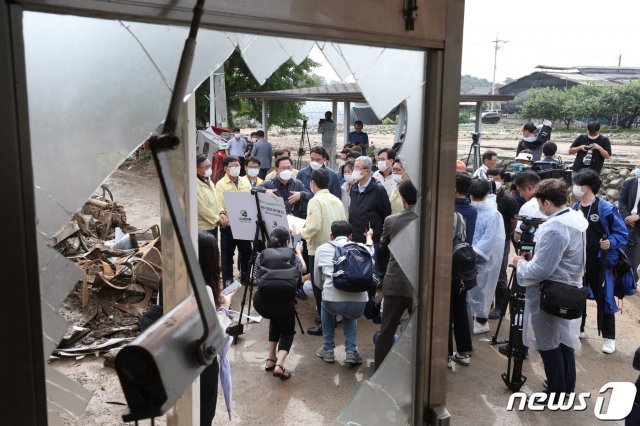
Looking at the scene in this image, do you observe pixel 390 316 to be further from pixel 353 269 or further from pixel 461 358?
pixel 461 358

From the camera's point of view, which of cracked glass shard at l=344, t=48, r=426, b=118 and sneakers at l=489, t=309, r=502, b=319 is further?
sneakers at l=489, t=309, r=502, b=319

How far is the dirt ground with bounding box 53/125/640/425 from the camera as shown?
4203mm

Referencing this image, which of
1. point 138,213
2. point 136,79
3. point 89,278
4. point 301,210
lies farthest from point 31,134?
point 138,213

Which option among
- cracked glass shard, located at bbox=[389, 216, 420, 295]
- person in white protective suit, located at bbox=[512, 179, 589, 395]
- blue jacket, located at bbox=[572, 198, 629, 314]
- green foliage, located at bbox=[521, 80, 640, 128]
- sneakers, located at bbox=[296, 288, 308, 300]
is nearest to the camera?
cracked glass shard, located at bbox=[389, 216, 420, 295]

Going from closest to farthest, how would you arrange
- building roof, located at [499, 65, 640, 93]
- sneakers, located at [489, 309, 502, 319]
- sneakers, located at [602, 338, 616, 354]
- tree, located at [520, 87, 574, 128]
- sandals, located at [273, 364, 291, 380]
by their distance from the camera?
sandals, located at [273, 364, 291, 380] → sneakers, located at [602, 338, 616, 354] → sneakers, located at [489, 309, 502, 319] → tree, located at [520, 87, 574, 128] → building roof, located at [499, 65, 640, 93]

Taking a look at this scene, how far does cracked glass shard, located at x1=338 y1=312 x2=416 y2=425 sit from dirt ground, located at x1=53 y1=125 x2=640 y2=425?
2335 millimetres

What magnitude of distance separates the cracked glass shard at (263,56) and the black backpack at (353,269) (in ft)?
9.69

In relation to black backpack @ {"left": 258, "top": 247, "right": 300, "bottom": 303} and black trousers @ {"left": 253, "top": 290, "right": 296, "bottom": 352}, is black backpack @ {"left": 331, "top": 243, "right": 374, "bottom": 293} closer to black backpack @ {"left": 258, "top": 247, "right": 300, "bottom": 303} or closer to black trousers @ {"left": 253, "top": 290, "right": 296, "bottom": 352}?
black backpack @ {"left": 258, "top": 247, "right": 300, "bottom": 303}

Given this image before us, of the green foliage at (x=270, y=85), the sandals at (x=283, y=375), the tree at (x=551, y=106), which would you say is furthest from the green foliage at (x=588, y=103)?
the sandals at (x=283, y=375)

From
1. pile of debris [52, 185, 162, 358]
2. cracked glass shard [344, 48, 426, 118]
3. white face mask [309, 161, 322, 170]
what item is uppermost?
cracked glass shard [344, 48, 426, 118]

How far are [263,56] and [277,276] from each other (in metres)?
2.87

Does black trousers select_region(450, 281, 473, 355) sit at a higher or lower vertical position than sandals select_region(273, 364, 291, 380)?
higher

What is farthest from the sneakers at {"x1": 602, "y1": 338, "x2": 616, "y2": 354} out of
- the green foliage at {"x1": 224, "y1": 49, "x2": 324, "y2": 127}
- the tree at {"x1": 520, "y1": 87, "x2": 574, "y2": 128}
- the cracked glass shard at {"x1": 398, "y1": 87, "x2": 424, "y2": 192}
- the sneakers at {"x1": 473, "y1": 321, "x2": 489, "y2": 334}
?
the tree at {"x1": 520, "y1": 87, "x2": 574, "y2": 128}

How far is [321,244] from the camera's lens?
18.2 ft
